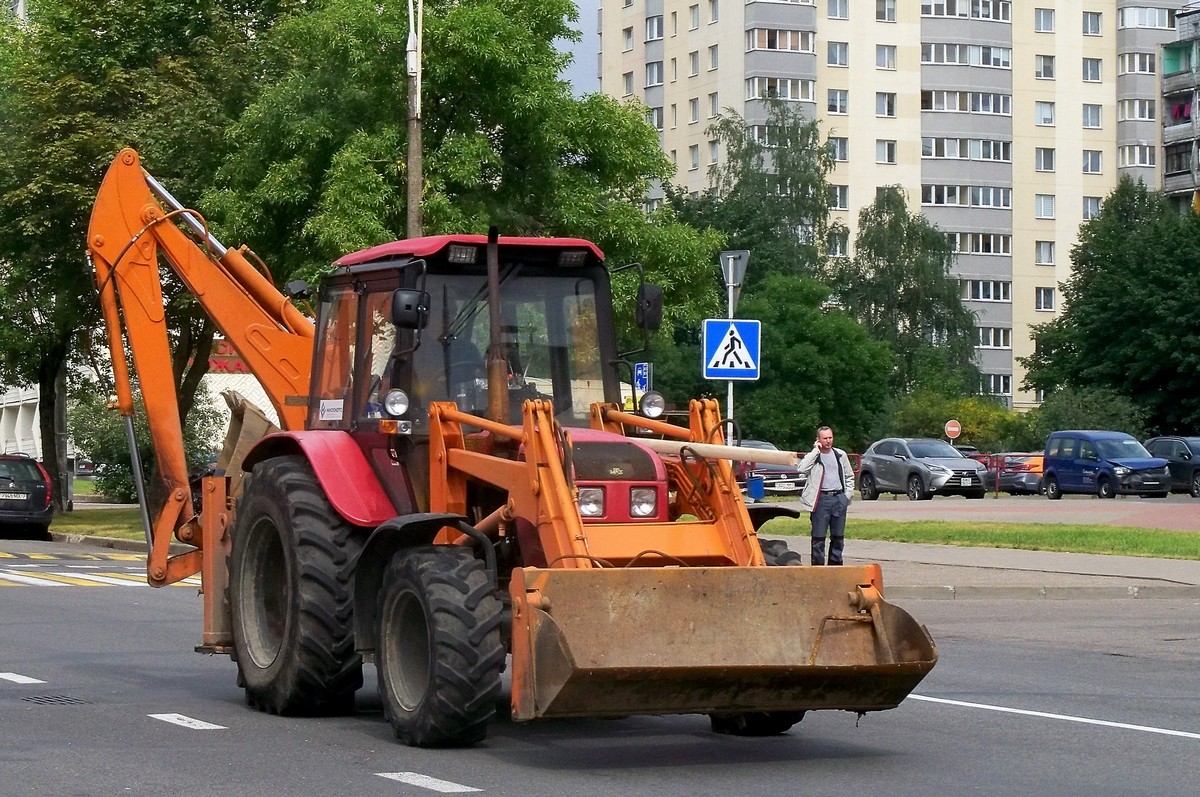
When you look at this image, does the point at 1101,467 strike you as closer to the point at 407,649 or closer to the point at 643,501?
the point at 643,501

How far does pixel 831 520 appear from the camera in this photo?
895 inches

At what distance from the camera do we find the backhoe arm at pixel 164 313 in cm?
1379

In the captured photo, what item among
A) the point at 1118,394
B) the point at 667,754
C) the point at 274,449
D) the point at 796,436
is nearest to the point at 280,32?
the point at 274,449

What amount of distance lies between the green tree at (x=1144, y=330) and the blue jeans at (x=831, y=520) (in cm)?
4578

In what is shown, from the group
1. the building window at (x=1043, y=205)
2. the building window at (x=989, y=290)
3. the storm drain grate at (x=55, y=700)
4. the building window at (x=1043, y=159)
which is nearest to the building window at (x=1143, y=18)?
the building window at (x=1043, y=159)

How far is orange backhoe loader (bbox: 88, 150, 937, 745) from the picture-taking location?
8859mm

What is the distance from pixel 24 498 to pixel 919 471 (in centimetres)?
2331

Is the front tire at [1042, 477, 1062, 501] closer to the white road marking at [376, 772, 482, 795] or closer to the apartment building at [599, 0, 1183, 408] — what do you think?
the white road marking at [376, 772, 482, 795]

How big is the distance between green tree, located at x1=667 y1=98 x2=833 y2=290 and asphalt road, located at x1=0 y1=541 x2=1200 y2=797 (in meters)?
70.9

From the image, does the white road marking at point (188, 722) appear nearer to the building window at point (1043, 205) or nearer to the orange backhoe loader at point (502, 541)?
the orange backhoe loader at point (502, 541)

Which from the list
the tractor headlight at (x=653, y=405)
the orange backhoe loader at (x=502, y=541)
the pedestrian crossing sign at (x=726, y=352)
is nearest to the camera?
the orange backhoe loader at (x=502, y=541)

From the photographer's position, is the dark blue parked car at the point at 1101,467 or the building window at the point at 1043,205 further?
the building window at the point at 1043,205

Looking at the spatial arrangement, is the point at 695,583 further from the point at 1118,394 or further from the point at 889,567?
the point at 1118,394

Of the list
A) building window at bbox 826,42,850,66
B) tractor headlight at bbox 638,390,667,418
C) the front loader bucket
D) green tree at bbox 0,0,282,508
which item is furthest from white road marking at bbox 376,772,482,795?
building window at bbox 826,42,850,66
